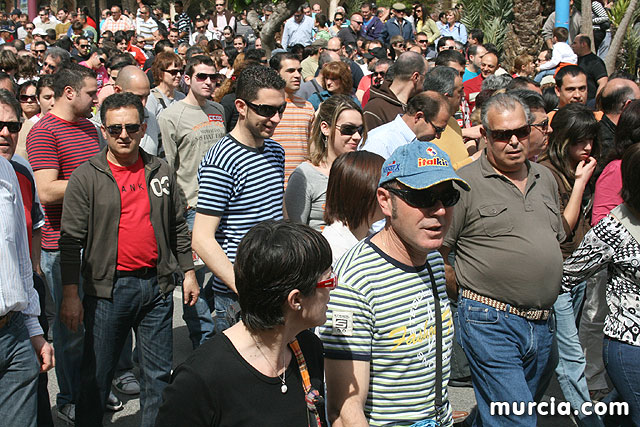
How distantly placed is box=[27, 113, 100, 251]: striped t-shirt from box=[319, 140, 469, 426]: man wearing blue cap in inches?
109

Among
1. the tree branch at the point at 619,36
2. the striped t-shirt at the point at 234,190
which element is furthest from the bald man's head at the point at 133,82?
the tree branch at the point at 619,36

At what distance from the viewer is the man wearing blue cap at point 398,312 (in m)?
2.62

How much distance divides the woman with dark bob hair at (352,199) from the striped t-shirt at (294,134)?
119 inches

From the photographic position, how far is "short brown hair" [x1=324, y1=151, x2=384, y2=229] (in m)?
3.45

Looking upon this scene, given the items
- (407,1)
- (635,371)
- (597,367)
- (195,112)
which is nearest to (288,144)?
(195,112)

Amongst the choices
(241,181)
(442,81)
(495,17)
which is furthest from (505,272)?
(495,17)

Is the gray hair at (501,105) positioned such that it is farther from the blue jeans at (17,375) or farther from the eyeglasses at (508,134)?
the blue jeans at (17,375)

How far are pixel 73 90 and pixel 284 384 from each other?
3.48 m

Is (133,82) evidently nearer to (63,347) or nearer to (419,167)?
(63,347)

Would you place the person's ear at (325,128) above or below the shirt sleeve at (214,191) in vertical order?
above

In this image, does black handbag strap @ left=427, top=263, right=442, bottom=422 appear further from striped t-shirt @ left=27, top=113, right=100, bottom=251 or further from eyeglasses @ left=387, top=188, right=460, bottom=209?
striped t-shirt @ left=27, top=113, right=100, bottom=251

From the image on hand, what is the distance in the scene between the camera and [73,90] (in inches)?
196

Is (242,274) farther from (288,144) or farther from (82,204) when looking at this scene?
(288,144)

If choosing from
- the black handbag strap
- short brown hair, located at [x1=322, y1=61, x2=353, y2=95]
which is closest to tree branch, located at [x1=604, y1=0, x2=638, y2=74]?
→ short brown hair, located at [x1=322, y1=61, x2=353, y2=95]
